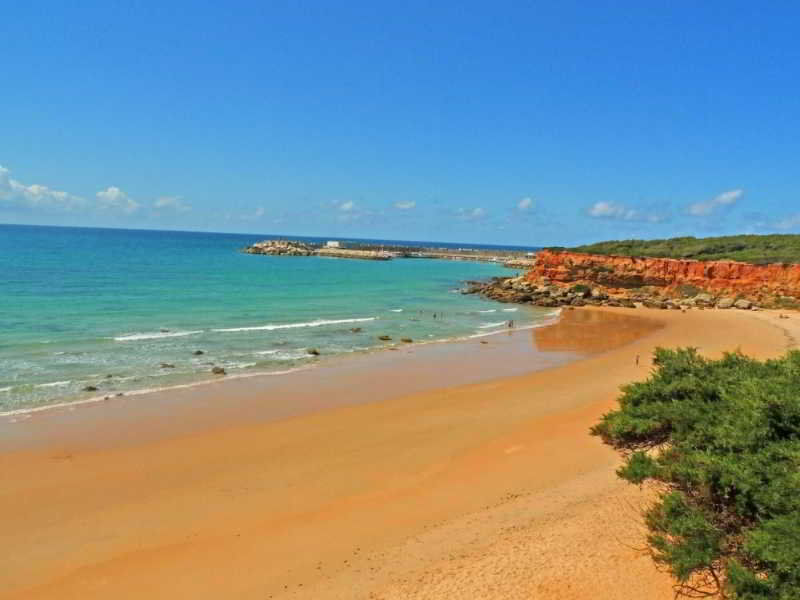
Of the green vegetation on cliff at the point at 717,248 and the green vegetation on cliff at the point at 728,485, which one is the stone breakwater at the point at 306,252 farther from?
the green vegetation on cliff at the point at 728,485

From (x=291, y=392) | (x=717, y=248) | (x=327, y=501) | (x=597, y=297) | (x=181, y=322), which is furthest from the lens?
(x=717, y=248)

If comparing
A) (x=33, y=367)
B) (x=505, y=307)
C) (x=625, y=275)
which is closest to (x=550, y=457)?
(x=33, y=367)

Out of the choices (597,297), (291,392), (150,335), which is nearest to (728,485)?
(291,392)

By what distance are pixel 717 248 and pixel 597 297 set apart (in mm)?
19432

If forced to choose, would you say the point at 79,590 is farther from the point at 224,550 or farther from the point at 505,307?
the point at 505,307

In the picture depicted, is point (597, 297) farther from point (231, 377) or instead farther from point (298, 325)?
point (231, 377)

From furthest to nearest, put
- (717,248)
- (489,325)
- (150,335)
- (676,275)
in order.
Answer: (717,248) < (676,275) < (489,325) < (150,335)

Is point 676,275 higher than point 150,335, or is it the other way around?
point 676,275

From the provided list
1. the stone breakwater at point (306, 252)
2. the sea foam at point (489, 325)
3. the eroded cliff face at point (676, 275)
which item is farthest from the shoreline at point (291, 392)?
the stone breakwater at point (306, 252)

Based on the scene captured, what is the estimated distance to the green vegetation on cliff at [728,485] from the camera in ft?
Result: 18.9

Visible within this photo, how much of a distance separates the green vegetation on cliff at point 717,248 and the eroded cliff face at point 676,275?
8.00 feet

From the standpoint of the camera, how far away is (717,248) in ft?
198

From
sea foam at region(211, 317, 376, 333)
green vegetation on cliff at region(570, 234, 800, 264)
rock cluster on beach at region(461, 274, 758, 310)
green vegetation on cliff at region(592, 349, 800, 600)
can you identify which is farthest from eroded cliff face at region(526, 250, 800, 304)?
green vegetation on cliff at region(592, 349, 800, 600)

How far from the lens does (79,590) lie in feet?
25.2
